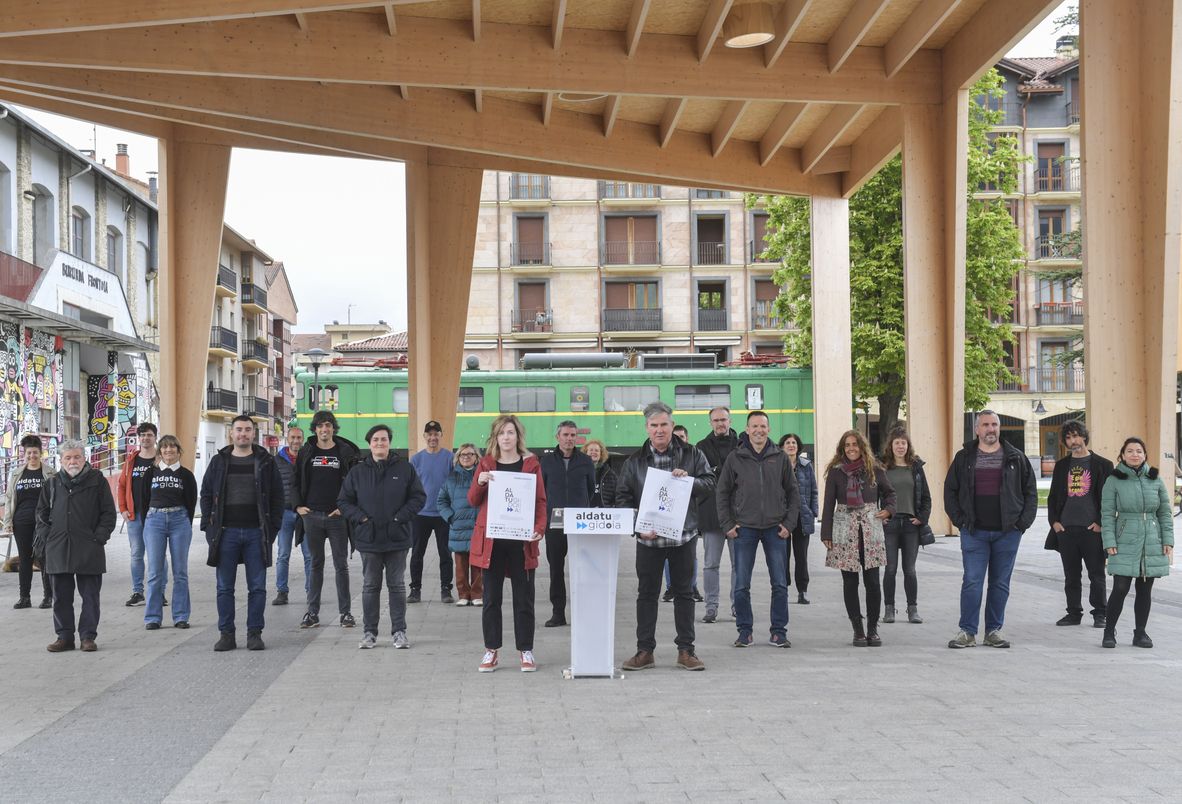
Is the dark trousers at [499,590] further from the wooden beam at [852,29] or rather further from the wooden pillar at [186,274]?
the wooden pillar at [186,274]

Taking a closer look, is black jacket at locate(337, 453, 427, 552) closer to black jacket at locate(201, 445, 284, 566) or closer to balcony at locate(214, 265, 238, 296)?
black jacket at locate(201, 445, 284, 566)

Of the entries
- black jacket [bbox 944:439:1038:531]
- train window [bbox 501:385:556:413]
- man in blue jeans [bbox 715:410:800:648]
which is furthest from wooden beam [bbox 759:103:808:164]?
man in blue jeans [bbox 715:410:800:648]

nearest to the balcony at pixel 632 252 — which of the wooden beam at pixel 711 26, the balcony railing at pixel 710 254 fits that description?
the balcony railing at pixel 710 254

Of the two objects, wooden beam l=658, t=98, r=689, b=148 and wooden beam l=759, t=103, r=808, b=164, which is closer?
wooden beam l=658, t=98, r=689, b=148

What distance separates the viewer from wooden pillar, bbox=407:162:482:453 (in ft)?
72.6

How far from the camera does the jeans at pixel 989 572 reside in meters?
8.98

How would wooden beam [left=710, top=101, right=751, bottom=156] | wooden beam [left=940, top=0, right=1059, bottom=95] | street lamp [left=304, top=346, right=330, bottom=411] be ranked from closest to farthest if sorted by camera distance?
wooden beam [left=940, top=0, right=1059, bottom=95]
wooden beam [left=710, top=101, right=751, bottom=156]
street lamp [left=304, top=346, right=330, bottom=411]

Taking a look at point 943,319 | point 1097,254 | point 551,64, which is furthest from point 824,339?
point 1097,254

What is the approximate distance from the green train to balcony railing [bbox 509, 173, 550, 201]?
19.9 m

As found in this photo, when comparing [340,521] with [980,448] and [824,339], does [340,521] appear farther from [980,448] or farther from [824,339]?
[824,339]

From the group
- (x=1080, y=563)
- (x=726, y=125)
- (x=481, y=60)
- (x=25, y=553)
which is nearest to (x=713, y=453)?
(x=1080, y=563)

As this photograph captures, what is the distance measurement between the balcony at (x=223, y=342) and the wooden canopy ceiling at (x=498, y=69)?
37280 mm

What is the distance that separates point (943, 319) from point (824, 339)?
508 centimetres

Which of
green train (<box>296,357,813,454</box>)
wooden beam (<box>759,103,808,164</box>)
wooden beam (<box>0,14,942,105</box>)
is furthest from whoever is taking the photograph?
green train (<box>296,357,813,454</box>)
